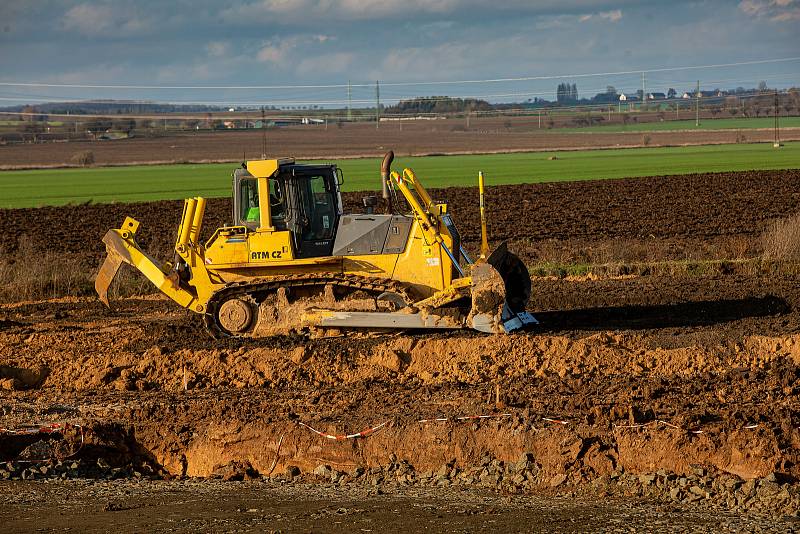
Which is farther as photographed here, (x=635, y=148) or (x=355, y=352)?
(x=635, y=148)

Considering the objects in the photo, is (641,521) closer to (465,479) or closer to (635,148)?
(465,479)

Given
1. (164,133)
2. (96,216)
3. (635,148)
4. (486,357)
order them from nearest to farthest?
(486,357)
(96,216)
(635,148)
(164,133)

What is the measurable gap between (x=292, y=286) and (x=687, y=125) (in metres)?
113

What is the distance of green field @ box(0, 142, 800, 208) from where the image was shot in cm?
5016

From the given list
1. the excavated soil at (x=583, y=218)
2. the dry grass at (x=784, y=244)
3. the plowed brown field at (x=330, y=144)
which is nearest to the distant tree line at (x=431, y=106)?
the plowed brown field at (x=330, y=144)

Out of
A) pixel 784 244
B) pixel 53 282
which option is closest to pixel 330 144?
pixel 53 282

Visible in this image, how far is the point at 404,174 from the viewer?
1546cm

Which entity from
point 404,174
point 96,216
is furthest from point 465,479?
point 96,216

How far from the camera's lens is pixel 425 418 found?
11102 millimetres

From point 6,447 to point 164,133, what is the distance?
95892mm

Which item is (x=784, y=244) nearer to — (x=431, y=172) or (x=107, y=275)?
(x=107, y=275)

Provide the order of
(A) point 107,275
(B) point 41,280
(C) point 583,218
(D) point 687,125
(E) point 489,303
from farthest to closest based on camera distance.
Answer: (D) point 687,125 → (C) point 583,218 → (B) point 41,280 → (A) point 107,275 → (E) point 489,303

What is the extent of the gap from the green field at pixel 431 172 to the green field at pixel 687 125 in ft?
120

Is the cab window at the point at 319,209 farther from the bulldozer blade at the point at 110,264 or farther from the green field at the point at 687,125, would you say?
the green field at the point at 687,125
